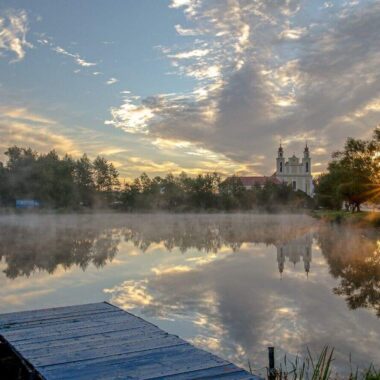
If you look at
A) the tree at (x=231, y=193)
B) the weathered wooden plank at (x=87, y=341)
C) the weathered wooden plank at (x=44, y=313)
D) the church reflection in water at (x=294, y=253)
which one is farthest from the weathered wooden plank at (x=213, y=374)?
the tree at (x=231, y=193)

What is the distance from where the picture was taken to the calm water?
8836 mm

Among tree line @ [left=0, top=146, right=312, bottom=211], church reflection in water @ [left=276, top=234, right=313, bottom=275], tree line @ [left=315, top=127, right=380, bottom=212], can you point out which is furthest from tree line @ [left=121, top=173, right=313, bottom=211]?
church reflection in water @ [left=276, top=234, right=313, bottom=275]

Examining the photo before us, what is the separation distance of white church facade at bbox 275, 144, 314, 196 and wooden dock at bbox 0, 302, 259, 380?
6089 inches

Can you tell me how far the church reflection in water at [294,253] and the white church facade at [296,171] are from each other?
134 metres

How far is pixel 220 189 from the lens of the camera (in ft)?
367

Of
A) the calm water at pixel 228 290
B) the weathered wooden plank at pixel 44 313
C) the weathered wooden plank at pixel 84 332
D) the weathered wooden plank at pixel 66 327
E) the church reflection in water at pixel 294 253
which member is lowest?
the calm water at pixel 228 290

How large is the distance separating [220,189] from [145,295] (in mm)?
99435

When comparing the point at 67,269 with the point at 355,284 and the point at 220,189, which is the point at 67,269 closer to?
the point at 355,284

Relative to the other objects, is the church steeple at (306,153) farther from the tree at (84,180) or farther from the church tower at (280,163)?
the tree at (84,180)

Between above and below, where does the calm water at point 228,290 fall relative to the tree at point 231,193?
below

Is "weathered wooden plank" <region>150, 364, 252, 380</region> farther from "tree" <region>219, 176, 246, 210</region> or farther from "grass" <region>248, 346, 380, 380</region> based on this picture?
"tree" <region>219, 176, 246, 210</region>

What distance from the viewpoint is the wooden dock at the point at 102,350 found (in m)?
5.32

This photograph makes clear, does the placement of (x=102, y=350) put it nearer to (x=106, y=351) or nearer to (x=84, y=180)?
(x=106, y=351)

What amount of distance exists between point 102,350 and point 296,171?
16033 centimetres
